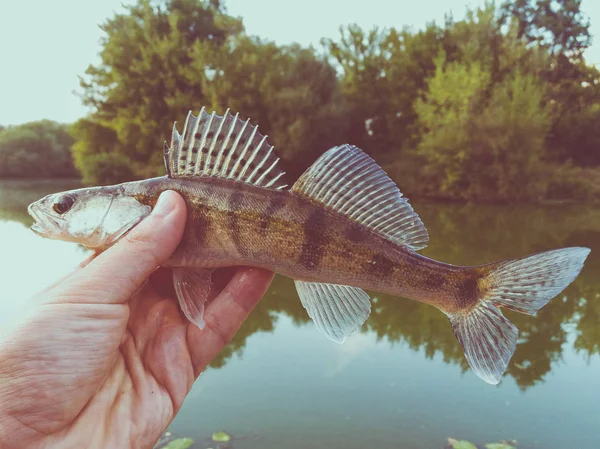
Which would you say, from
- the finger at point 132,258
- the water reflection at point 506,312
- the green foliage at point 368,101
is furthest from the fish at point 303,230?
the green foliage at point 368,101

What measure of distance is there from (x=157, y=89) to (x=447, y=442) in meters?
24.5

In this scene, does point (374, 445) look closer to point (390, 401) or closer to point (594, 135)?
point (390, 401)

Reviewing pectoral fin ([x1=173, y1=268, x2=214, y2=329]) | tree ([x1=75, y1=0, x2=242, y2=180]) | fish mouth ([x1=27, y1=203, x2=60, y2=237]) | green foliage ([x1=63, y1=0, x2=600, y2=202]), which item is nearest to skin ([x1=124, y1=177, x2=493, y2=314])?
pectoral fin ([x1=173, y1=268, x2=214, y2=329])

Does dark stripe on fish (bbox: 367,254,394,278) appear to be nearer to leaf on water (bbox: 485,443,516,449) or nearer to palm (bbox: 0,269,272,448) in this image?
palm (bbox: 0,269,272,448)

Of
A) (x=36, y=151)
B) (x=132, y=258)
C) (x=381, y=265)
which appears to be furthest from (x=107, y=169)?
(x=381, y=265)

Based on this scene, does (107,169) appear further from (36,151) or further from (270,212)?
(270,212)

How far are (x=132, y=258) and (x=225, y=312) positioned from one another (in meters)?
0.81

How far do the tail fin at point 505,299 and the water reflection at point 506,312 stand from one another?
14.0 feet

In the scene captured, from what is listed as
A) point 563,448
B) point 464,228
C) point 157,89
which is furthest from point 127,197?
point 157,89

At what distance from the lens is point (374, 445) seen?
16.0ft

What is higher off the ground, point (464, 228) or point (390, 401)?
point (390, 401)

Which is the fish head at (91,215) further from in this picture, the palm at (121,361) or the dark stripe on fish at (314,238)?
the dark stripe on fish at (314,238)

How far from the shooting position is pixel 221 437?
489 centimetres

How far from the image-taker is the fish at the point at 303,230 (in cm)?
243
